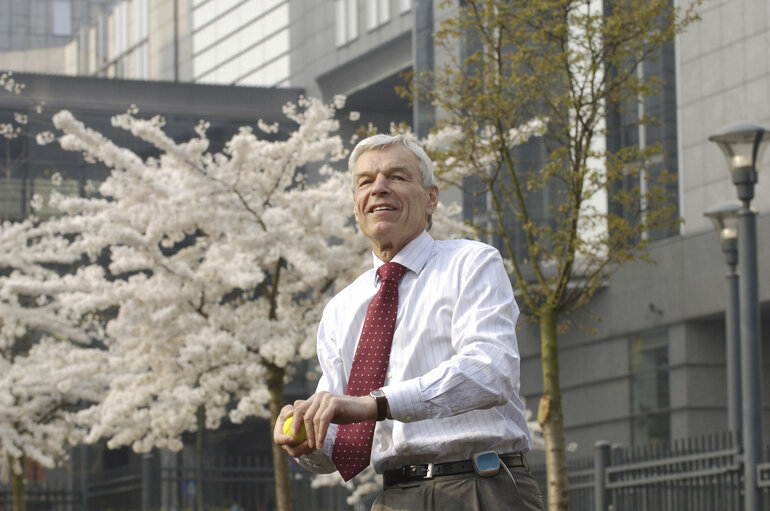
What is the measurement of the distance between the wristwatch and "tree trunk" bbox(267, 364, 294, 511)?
12.9m

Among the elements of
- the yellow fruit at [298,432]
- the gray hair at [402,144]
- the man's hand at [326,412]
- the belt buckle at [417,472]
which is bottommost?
the belt buckle at [417,472]

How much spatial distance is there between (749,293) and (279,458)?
666 cm

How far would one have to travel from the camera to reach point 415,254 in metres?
3.77

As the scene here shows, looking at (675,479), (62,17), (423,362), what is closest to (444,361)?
(423,362)

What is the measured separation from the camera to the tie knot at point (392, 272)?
3.75m

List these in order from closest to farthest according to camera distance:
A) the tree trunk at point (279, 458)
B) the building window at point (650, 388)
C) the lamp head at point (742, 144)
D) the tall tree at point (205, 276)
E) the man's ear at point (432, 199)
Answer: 1. the man's ear at point (432, 199)
2. the lamp head at point (742, 144)
3. the tree trunk at point (279, 458)
4. the tall tree at point (205, 276)
5. the building window at point (650, 388)

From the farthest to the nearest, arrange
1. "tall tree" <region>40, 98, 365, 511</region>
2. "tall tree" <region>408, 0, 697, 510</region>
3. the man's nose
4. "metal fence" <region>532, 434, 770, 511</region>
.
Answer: "tall tree" <region>40, 98, 365, 511</region>
"tall tree" <region>408, 0, 697, 510</region>
"metal fence" <region>532, 434, 770, 511</region>
the man's nose

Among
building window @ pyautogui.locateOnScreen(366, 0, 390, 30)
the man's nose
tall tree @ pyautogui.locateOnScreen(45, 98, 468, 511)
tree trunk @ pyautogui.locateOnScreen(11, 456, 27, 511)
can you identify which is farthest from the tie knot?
building window @ pyautogui.locateOnScreen(366, 0, 390, 30)

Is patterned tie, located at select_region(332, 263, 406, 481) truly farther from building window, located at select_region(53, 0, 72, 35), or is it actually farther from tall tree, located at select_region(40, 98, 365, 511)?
building window, located at select_region(53, 0, 72, 35)

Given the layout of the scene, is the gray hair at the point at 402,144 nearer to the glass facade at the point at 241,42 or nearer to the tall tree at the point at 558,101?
the tall tree at the point at 558,101

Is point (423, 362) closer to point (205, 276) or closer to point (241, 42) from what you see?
point (205, 276)

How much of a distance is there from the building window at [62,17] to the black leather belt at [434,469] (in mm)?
72308

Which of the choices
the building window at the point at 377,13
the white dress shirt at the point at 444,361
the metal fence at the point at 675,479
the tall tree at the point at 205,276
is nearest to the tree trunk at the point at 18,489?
the tall tree at the point at 205,276

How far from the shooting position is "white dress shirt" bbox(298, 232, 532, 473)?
3.29 m
